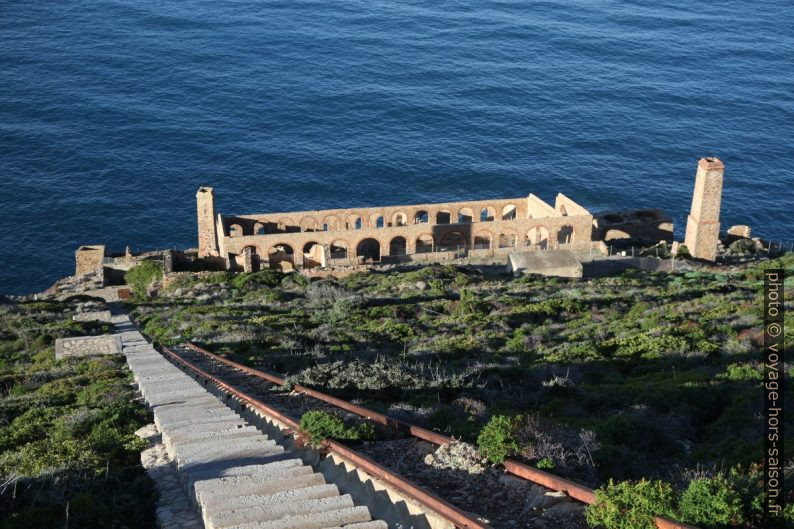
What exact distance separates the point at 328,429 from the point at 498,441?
8.89ft

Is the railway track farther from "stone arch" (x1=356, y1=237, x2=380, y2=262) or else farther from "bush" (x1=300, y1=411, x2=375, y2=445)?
"stone arch" (x1=356, y1=237, x2=380, y2=262)

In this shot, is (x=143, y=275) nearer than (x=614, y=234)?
Yes

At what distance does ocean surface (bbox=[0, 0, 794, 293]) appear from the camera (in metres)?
82.6

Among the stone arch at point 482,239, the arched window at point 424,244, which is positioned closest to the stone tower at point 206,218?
the arched window at point 424,244

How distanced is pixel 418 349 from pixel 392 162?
2563 inches

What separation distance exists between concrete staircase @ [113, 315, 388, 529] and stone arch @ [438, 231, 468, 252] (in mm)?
37980

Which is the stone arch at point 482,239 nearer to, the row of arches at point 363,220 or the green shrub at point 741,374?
the row of arches at point 363,220

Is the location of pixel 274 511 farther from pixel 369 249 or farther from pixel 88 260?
pixel 88 260

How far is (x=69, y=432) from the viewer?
56.8 ft

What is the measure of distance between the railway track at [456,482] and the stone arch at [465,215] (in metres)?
44.7

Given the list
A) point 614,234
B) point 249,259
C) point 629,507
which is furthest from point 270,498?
point 614,234

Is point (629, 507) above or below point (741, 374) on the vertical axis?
below

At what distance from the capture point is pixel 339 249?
180 feet

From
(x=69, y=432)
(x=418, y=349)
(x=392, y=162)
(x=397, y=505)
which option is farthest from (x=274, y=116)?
(x=397, y=505)
